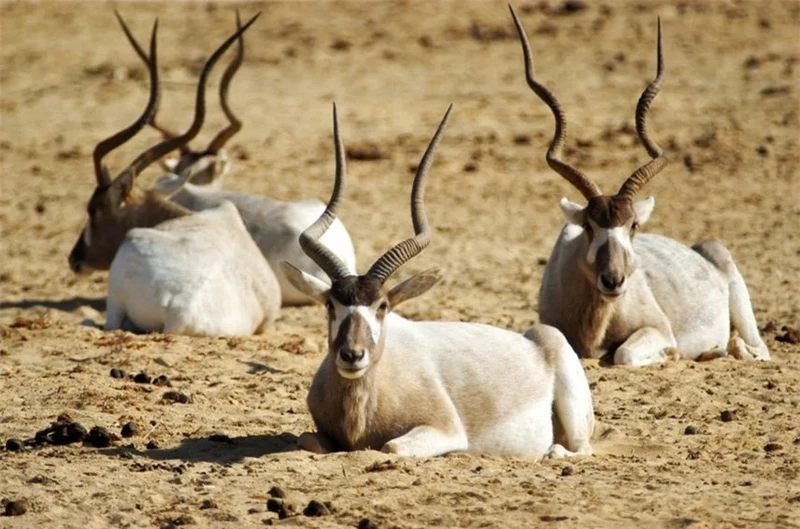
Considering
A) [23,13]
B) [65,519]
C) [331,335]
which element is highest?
[23,13]

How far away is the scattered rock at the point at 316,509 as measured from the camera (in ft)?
22.1

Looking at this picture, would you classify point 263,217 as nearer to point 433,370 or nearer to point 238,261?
point 238,261

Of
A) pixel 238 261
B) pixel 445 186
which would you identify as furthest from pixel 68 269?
pixel 445 186

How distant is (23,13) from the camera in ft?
82.1

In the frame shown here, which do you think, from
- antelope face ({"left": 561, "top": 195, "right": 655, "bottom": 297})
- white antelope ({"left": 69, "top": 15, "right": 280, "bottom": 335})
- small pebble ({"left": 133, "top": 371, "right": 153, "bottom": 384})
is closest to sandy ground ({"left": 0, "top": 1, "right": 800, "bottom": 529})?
small pebble ({"left": 133, "top": 371, "right": 153, "bottom": 384})

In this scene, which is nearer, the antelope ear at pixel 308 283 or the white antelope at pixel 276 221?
the antelope ear at pixel 308 283

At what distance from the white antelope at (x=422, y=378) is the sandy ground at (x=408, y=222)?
18 centimetres

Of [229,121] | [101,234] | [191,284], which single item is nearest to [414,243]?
[191,284]

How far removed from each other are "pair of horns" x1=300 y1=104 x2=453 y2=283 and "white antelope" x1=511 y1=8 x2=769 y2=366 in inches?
85.1

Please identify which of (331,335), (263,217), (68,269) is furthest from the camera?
(68,269)

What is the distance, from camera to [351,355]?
731 cm

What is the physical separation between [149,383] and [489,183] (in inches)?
318

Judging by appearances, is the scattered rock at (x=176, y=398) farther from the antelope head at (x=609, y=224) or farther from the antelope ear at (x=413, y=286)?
the antelope head at (x=609, y=224)

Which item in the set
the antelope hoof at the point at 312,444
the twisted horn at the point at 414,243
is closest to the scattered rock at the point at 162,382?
the antelope hoof at the point at 312,444
